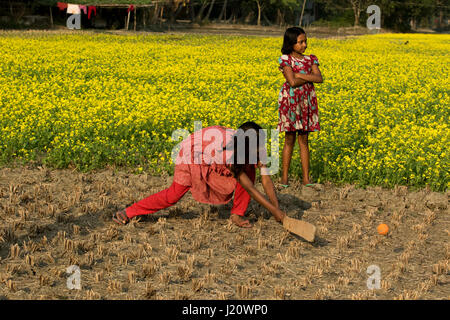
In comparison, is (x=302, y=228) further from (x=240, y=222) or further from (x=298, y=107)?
(x=298, y=107)

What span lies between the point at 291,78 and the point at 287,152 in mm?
901

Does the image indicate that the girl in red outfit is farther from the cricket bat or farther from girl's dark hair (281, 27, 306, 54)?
girl's dark hair (281, 27, 306, 54)

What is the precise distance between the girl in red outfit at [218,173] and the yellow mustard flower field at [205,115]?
1.73 m

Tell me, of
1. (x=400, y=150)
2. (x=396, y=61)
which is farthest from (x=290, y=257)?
(x=396, y=61)

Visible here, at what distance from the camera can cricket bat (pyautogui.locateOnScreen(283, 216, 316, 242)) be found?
15.8ft

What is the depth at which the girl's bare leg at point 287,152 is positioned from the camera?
21.9ft

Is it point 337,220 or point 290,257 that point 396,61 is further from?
point 290,257

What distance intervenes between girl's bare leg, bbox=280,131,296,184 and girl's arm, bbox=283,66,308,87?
61cm

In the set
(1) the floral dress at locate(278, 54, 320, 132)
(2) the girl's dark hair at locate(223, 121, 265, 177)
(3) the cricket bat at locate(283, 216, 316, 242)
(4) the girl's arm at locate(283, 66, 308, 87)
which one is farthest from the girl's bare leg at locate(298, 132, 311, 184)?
(3) the cricket bat at locate(283, 216, 316, 242)

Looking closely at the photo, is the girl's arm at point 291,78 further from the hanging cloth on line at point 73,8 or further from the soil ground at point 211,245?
the hanging cloth on line at point 73,8

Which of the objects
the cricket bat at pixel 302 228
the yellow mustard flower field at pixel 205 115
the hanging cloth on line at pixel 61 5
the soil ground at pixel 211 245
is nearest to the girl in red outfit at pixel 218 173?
the cricket bat at pixel 302 228

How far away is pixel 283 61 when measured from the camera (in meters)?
6.32

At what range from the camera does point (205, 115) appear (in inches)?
369
